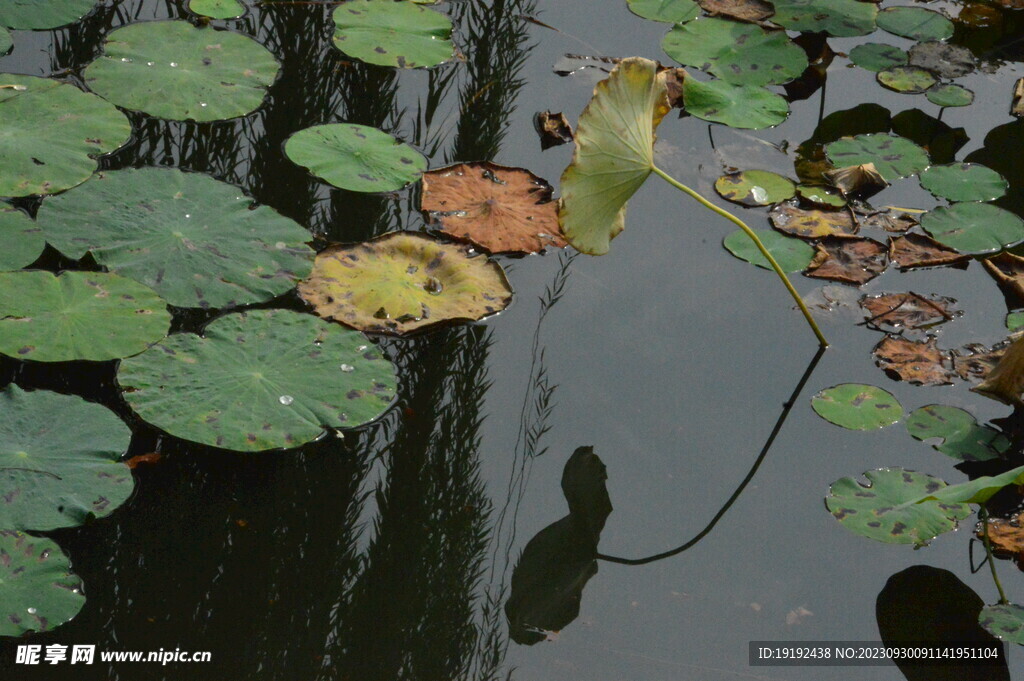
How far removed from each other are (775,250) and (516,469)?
1.19 m

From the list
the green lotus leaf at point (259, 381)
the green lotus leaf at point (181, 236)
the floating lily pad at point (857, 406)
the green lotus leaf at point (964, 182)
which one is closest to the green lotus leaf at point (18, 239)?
the green lotus leaf at point (181, 236)

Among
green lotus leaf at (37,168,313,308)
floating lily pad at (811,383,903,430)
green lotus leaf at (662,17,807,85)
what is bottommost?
floating lily pad at (811,383,903,430)

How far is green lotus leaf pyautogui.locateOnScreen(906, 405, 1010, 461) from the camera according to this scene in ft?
8.07

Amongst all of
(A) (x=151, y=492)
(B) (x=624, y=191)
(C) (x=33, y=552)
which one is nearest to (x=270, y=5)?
(B) (x=624, y=191)

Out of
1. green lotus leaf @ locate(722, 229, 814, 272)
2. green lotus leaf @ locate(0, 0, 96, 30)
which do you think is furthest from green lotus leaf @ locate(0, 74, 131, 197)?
green lotus leaf @ locate(722, 229, 814, 272)

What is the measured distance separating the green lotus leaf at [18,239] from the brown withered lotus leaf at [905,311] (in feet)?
7.48

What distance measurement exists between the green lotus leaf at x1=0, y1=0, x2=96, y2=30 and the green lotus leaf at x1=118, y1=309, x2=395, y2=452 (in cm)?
165

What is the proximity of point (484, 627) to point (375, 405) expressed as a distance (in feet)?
2.02

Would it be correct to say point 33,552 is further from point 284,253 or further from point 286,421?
point 284,253

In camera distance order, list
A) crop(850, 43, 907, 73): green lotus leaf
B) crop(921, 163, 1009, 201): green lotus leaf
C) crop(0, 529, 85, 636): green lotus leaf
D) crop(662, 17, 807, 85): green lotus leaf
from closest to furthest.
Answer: crop(0, 529, 85, 636): green lotus leaf, crop(921, 163, 1009, 201): green lotus leaf, crop(662, 17, 807, 85): green lotus leaf, crop(850, 43, 907, 73): green lotus leaf

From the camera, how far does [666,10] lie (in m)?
4.11

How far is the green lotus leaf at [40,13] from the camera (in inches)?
131

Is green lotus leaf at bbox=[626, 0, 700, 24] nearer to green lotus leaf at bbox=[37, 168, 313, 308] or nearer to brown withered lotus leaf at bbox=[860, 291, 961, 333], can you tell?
brown withered lotus leaf at bbox=[860, 291, 961, 333]

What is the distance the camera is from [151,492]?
213 cm
